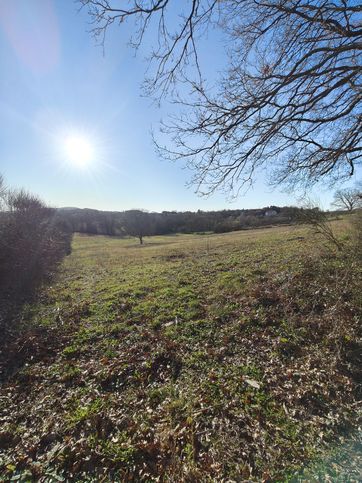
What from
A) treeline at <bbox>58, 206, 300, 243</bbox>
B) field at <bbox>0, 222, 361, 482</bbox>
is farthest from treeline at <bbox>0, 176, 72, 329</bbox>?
treeline at <bbox>58, 206, 300, 243</bbox>

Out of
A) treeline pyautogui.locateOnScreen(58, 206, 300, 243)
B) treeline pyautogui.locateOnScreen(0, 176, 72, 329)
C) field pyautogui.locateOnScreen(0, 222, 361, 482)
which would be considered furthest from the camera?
treeline pyautogui.locateOnScreen(58, 206, 300, 243)

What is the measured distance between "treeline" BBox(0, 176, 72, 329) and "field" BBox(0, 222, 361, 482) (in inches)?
Result: 191

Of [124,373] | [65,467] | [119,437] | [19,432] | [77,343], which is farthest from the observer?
[77,343]

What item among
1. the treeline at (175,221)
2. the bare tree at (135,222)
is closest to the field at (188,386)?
the bare tree at (135,222)

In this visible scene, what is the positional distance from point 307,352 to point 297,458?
2.07 metres

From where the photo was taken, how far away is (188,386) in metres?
3.76

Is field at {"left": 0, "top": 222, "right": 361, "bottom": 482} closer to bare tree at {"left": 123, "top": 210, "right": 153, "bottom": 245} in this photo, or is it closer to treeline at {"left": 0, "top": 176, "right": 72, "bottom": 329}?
treeline at {"left": 0, "top": 176, "right": 72, "bottom": 329}

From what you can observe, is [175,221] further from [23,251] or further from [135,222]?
[23,251]

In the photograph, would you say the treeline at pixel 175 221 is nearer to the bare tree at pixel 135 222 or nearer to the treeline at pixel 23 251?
the bare tree at pixel 135 222

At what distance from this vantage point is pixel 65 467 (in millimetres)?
2711

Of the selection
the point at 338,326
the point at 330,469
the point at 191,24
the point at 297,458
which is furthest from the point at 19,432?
the point at 191,24

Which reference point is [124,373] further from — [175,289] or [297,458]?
[175,289]

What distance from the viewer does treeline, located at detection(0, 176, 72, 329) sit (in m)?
11.2

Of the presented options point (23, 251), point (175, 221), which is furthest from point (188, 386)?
point (175, 221)
